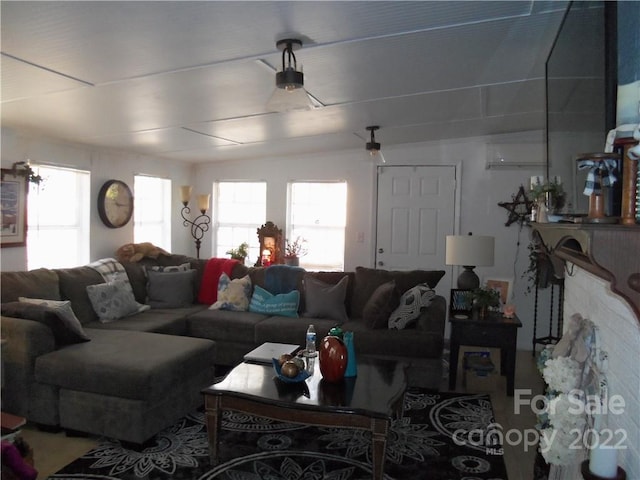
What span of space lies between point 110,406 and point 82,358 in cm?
37

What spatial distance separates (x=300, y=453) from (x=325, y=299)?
1747mm

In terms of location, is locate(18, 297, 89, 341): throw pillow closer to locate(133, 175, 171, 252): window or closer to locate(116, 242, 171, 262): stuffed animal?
Result: locate(116, 242, 171, 262): stuffed animal

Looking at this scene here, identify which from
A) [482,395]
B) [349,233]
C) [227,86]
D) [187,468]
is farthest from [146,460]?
[349,233]

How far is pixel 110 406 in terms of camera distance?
2.92m

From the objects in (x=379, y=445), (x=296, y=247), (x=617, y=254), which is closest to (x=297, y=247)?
(x=296, y=247)

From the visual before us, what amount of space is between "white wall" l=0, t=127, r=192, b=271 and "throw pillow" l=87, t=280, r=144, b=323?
680mm

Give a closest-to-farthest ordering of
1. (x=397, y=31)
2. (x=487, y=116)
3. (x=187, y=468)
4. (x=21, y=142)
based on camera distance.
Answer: (x=397, y=31) → (x=187, y=468) → (x=21, y=142) → (x=487, y=116)

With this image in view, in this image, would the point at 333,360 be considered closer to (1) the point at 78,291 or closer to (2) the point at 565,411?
(2) the point at 565,411

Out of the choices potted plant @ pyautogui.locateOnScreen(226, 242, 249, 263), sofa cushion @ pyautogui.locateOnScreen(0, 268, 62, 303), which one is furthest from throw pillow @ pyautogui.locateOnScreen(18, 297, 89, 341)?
potted plant @ pyautogui.locateOnScreen(226, 242, 249, 263)

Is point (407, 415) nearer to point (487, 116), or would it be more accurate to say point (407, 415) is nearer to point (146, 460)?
point (146, 460)

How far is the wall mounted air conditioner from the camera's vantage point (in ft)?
17.5

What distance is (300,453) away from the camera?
288 cm

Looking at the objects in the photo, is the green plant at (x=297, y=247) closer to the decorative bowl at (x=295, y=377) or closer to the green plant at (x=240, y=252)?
the green plant at (x=240, y=252)

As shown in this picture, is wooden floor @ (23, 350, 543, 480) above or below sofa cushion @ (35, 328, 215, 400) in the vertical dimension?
below
